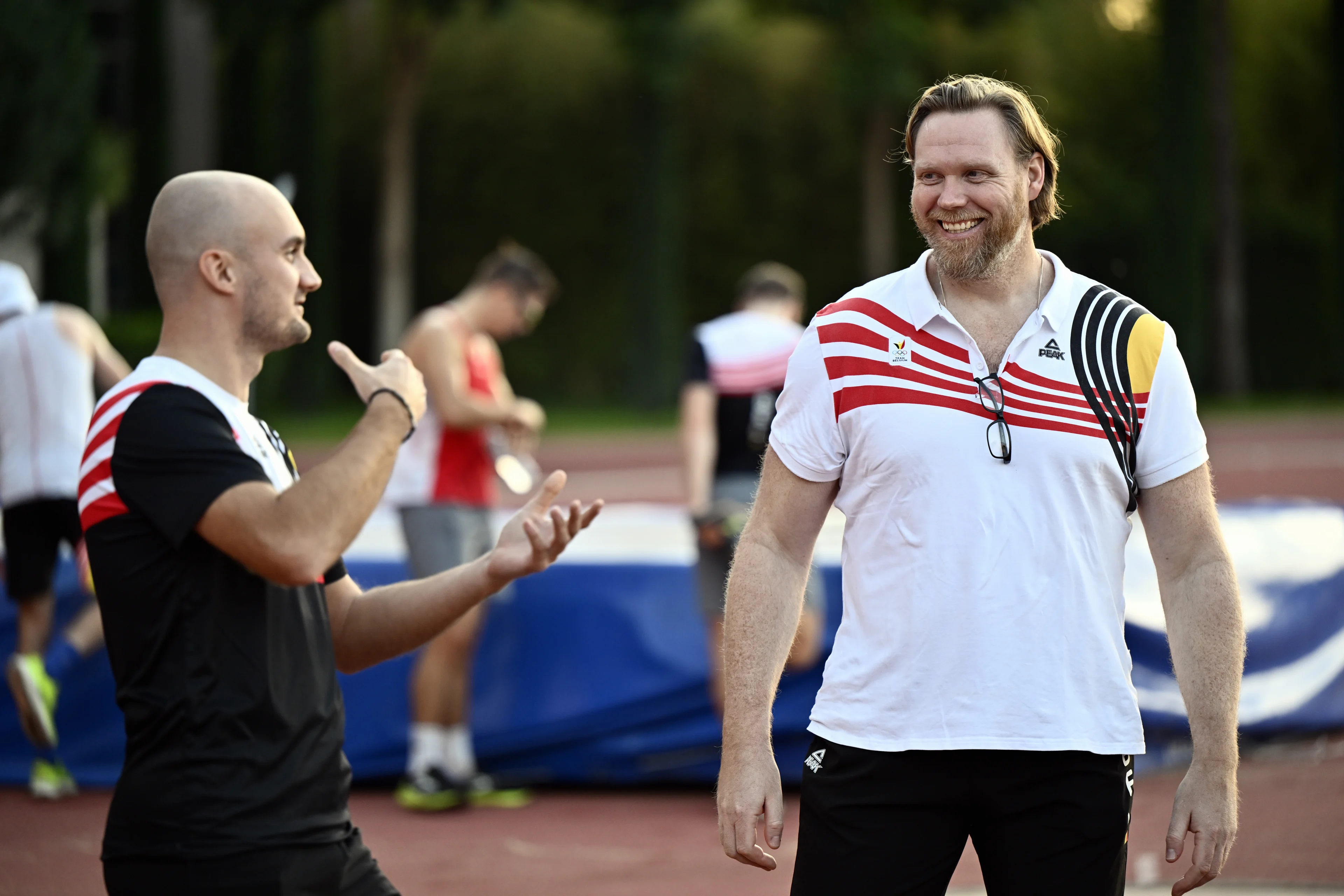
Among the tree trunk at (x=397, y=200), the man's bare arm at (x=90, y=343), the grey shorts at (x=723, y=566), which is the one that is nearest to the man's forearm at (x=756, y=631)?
the grey shorts at (x=723, y=566)

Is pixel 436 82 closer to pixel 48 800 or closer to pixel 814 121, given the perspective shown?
pixel 814 121

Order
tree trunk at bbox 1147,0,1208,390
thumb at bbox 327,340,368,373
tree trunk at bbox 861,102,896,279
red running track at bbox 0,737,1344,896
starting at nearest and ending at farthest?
thumb at bbox 327,340,368,373 → red running track at bbox 0,737,1344,896 → tree trunk at bbox 1147,0,1208,390 → tree trunk at bbox 861,102,896,279

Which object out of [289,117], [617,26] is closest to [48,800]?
[289,117]

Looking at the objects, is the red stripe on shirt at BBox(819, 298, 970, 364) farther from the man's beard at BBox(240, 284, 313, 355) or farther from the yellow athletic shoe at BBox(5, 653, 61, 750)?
the yellow athletic shoe at BBox(5, 653, 61, 750)

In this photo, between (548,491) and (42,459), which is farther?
(42,459)

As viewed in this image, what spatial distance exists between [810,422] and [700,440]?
353cm

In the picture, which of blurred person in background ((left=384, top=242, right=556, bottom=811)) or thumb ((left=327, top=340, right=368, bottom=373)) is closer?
thumb ((left=327, top=340, right=368, bottom=373))

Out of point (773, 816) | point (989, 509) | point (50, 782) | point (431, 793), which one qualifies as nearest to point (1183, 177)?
point (431, 793)

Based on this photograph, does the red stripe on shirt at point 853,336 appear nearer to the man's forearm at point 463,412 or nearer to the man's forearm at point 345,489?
the man's forearm at point 345,489

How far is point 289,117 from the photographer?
28.9 meters

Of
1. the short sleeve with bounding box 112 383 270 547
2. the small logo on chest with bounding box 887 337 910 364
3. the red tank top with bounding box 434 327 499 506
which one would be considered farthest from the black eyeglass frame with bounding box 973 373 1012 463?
the red tank top with bounding box 434 327 499 506

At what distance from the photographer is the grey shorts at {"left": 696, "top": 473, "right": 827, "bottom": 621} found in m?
5.87

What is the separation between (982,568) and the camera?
2.45 meters

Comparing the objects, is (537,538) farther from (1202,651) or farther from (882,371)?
(1202,651)
